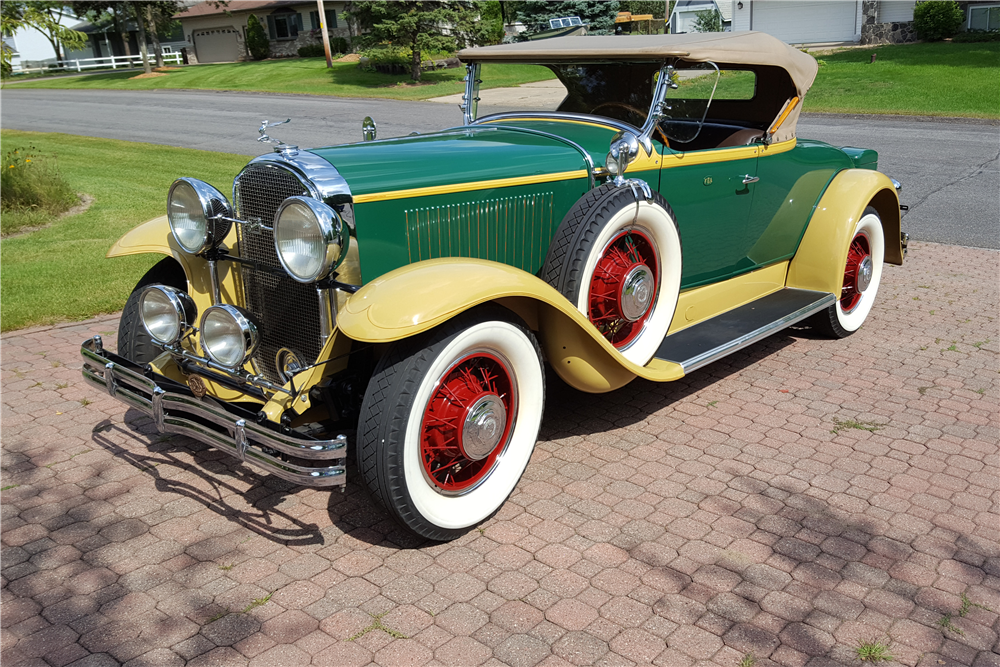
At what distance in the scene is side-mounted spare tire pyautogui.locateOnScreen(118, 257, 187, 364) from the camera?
3.91 m

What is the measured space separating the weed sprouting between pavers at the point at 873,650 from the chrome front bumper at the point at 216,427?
1.80m

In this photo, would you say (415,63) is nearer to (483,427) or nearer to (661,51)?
(661,51)

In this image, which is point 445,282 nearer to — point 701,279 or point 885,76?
point 701,279

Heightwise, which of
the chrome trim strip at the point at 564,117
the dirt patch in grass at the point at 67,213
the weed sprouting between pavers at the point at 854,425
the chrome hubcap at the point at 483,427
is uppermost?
the chrome trim strip at the point at 564,117

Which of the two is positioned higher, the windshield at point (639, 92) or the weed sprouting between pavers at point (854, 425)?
the windshield at point (639, 92)

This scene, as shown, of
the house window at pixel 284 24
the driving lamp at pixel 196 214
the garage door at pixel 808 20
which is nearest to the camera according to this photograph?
the driving lamp at pixel 196 214

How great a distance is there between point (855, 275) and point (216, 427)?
433 cm

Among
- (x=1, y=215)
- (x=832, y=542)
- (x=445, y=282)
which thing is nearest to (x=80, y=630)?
(x=445, y=282)

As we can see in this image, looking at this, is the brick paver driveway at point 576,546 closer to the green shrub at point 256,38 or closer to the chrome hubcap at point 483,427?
the chrome hubcap at point 483,427

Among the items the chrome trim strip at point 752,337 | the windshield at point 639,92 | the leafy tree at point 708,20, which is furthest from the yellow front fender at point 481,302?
the leafy tree at point 708,20

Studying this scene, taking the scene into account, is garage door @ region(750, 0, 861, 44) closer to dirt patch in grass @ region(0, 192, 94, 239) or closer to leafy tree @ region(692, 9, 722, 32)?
leafy tree @ region(692, 9, 722, 32)

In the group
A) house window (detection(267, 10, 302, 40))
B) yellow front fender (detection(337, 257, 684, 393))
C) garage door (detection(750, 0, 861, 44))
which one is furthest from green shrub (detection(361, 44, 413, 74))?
yellow front fender (detection(337, 257, 684, 393))

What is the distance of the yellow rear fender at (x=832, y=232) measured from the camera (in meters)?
5.14

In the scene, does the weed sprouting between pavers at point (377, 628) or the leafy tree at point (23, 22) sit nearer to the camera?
the weed sprouting between pavers at point (377, 628)
